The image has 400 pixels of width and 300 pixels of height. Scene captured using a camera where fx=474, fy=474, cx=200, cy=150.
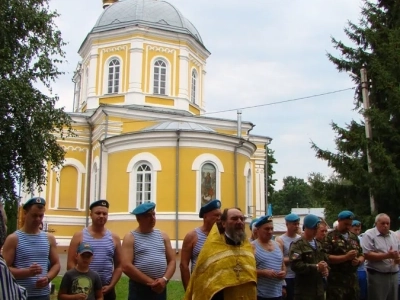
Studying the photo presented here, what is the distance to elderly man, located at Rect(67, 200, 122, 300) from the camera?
503 centimetres

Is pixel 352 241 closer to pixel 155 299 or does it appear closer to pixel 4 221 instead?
pixel 155 299

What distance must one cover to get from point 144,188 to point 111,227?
224cm

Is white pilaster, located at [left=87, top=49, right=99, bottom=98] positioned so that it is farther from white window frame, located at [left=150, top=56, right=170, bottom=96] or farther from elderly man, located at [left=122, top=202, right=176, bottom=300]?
elderly man, located at [left=122, top=202, right=176, bottom=300]

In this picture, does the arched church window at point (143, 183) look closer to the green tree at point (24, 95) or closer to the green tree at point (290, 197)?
the green tree at point (24, 95)

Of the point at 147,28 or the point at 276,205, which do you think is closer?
the point at 147,28

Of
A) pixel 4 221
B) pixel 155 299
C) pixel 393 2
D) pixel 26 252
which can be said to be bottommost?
pixel 155 299

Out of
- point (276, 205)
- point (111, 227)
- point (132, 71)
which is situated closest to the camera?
point (111, 227)

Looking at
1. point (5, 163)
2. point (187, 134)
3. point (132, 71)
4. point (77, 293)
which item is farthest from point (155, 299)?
point (132, 71)

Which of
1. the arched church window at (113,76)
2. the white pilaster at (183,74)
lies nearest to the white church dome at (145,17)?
the white pilaster at (183,74)

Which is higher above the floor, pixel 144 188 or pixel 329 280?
pixel 144 188

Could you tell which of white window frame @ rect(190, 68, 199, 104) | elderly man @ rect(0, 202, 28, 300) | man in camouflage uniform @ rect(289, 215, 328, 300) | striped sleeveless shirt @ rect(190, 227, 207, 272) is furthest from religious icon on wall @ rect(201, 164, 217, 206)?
elderly man @ rect(0, 202, 28, 300)

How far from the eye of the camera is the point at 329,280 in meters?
6.00

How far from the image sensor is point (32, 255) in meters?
4.81

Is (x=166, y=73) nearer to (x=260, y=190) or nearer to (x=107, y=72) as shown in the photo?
(x=107, y=72)
